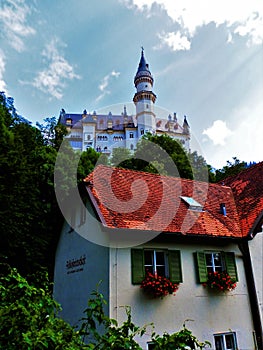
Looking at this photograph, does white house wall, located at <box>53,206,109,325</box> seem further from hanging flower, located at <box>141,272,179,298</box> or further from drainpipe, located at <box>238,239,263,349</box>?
drainpipe, located at <box>238,239,263,349</box>

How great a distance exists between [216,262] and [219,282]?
95 centimetres

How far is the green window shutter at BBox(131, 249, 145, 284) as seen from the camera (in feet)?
30.5

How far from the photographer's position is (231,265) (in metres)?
10.9

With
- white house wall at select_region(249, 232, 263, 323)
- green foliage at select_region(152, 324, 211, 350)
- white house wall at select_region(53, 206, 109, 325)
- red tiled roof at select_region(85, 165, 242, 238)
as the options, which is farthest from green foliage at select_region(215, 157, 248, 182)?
green foliage at select_region(152, 324, 211, 350)

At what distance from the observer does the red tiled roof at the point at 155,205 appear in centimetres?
1005

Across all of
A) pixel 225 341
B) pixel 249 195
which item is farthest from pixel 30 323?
pixel 249 195

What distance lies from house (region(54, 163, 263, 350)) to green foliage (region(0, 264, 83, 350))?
4.98 meters

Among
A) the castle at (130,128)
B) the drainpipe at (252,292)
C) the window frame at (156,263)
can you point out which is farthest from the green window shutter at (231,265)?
the castle at (130,128)

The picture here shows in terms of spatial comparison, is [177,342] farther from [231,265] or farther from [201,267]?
[231,265]

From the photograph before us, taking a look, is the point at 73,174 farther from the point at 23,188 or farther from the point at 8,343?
the point at 8,343

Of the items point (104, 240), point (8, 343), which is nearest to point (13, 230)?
point (104, 240)

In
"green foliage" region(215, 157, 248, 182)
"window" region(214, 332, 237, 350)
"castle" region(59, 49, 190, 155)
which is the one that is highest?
"castle" region(59, 49, 190, 155)

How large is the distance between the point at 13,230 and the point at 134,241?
22.0 feet

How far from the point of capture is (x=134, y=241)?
31.8ft
